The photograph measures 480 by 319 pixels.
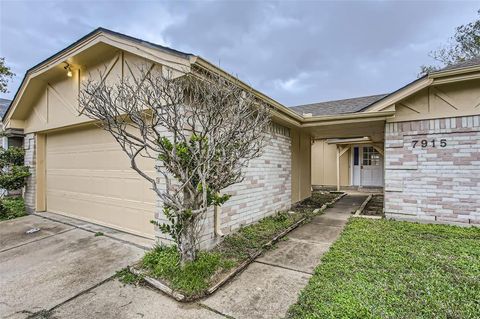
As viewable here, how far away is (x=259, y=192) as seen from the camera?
6.09 m

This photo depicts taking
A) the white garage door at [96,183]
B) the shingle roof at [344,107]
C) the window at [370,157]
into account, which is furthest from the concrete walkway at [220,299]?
the window at [370,157]

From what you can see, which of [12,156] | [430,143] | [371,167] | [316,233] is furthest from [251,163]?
[371,167]

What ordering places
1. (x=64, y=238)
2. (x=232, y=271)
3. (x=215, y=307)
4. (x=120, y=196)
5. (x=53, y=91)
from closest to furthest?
1. (x=215, y=307)
2. (x=232, y=271)
3. (x=64, y=238)
4. (x=120, y=196)
5. (x=53, y=91)

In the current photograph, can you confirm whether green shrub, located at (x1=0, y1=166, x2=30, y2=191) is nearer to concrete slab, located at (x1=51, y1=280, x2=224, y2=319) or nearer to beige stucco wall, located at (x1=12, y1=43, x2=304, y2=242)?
beige stucco wall, located at (x1=12, y1=43, x2=304, y2=242)

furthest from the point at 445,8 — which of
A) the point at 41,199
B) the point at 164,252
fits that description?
the point at 41,199

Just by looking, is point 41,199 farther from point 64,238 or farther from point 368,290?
point 368,290

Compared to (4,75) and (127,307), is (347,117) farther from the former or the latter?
(4,75)

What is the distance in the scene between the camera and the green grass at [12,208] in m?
6.77

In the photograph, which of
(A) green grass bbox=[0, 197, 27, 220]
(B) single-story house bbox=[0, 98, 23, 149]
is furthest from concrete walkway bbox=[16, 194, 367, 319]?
(B) single-story house bbox=[0, 98, 23, 149]

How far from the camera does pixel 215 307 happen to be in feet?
8.83

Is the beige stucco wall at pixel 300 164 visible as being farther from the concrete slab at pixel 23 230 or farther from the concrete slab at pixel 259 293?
the concrete slab at pixel 23 230

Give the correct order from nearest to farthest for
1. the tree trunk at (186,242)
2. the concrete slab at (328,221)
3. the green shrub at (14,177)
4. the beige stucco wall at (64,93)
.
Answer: the tree trunk at (186,242), the beige stucco wall at (64,93), the concrete slab at (328,221), the green shrub at (14,177)

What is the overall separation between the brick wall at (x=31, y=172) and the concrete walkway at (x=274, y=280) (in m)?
7.40

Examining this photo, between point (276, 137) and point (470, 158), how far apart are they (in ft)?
15.0
